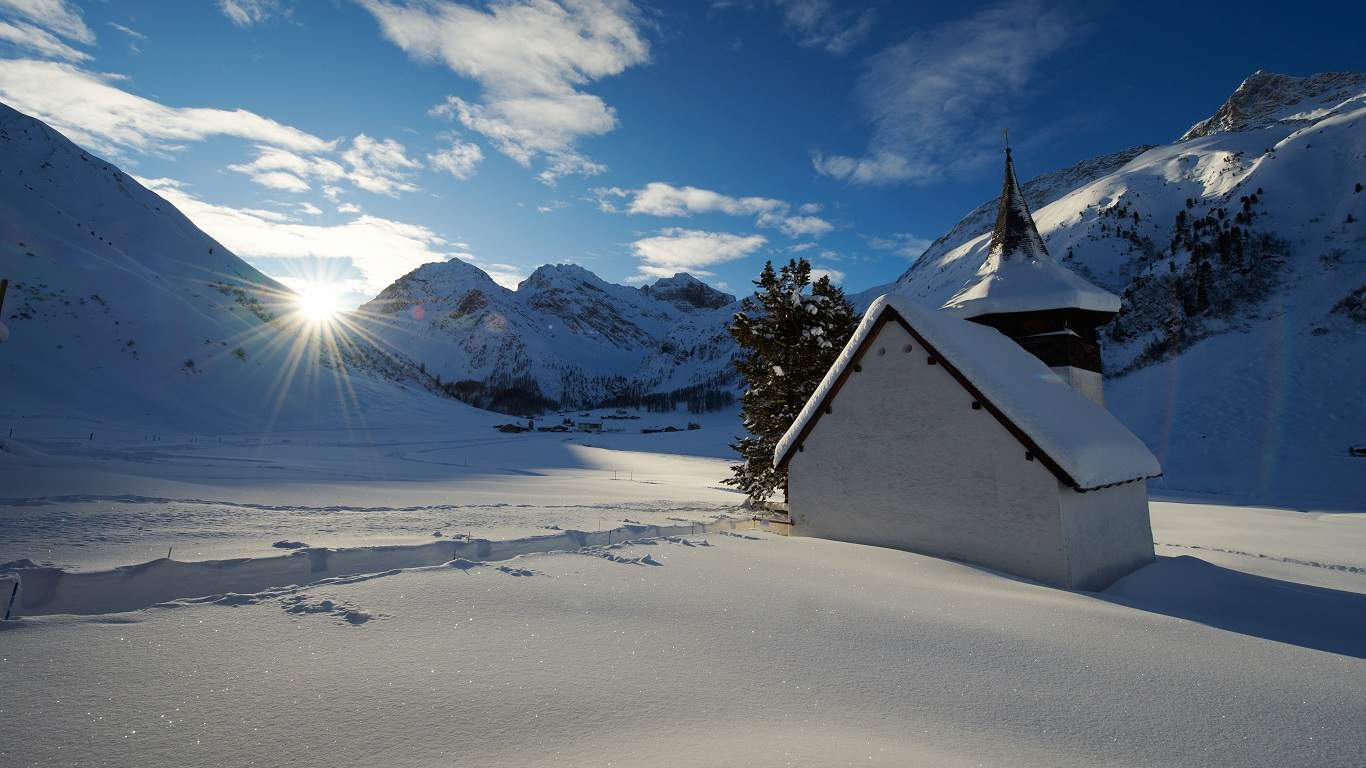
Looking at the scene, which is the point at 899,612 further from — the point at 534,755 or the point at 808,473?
the point at 808,473

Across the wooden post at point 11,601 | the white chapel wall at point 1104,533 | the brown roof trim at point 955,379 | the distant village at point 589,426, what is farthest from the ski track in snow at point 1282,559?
the distant village at point 589,426

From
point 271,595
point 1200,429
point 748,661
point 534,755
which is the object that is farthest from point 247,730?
point 1200,429

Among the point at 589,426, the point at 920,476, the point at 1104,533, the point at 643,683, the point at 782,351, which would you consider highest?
the point at 782,351

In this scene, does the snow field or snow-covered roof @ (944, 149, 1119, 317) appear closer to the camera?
the snow field

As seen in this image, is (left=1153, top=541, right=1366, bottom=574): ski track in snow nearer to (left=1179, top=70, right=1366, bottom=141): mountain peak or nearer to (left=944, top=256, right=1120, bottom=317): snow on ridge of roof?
(left=944, top=256, right=1120, bottom=317): snow on ridge of roof

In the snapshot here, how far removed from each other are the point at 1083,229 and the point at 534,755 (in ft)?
297

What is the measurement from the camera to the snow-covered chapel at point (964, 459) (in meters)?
9.20

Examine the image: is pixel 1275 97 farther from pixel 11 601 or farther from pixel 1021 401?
pixel 11 601

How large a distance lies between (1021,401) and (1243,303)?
5581cm

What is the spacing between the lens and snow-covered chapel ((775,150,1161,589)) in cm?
920

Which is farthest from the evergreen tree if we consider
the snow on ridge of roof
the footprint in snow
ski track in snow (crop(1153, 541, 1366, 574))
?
the footprint in snow

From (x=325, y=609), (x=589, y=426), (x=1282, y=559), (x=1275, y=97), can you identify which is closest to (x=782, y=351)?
(x=1282, y=559)

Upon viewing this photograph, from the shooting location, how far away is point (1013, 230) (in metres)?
16.6

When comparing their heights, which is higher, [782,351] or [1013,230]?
[1013,230]
